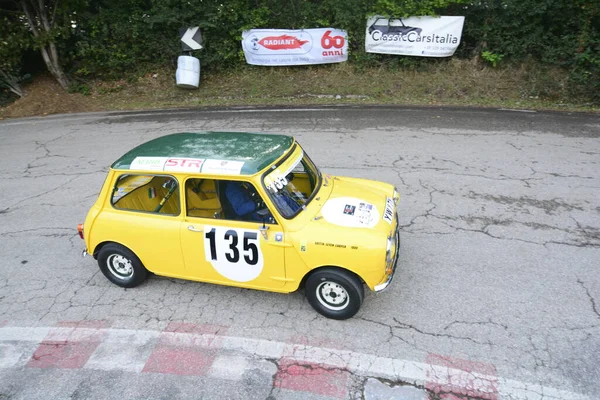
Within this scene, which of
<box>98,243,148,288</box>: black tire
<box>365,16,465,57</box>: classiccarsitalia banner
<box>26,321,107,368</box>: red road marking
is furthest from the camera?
<box>365,16,465,57</box>: classiccarsitalia banner

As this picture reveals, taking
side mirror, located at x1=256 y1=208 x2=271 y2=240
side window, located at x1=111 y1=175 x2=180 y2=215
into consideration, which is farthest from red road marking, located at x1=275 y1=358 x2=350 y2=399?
side window, located at x1=111 y1=175 x2=180 y2=215

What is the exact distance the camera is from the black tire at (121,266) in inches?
196

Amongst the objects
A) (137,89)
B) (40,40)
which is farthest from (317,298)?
(40,40)

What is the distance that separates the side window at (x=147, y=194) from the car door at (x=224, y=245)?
28 centimetres

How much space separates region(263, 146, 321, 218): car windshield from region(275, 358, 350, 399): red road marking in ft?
4.81

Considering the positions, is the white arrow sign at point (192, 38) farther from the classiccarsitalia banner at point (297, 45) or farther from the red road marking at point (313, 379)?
the red road marking at point (313, 379)

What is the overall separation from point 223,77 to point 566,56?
11.2 metres

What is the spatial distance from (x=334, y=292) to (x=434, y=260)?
1714 mm

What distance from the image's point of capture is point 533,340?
414cm

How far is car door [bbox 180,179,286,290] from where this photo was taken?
436cm

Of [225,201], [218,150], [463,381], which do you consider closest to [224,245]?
[225,201]

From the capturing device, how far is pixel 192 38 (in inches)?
597

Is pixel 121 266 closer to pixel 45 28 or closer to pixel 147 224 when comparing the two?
pixel 147 224

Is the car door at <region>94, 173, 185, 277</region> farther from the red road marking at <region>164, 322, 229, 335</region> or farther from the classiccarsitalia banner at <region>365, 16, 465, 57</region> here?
the classiccarsitalia banner at <region>365, 16, 465, 57</region>
